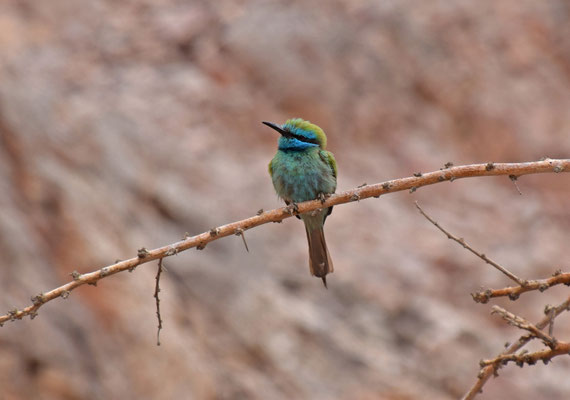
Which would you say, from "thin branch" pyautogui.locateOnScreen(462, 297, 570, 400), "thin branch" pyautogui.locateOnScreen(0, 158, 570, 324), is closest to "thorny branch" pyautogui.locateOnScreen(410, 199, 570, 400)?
"thin branch" pyautogui.locateOnScreen(462, 297, 570, 400)

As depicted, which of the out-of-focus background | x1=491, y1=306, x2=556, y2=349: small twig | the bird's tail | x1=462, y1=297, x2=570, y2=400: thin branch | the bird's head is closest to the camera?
x1=491, y1=306, x2=556, y2=349: small twig

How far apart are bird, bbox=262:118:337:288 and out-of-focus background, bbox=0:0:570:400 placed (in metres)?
2.41

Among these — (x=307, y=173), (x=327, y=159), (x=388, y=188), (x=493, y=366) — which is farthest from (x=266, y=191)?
(x=493, y=366)

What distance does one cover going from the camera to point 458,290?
7594 mm

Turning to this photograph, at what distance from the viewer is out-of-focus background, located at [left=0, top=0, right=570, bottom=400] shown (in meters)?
6.35

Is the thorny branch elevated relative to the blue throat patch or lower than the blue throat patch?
lower

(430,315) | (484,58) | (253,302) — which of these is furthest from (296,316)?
(484,58)

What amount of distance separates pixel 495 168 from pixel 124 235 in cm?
439

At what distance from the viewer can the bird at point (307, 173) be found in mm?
4312

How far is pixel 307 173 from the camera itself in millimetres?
4305

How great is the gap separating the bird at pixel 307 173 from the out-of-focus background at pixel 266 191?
2415 millimetres

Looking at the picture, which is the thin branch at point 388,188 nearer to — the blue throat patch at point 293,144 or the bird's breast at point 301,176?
the bird's breast at point 301,176

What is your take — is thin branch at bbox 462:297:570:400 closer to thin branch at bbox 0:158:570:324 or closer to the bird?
thin branch at bbox 0:158:570:324

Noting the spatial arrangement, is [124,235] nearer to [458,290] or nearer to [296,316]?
[296,316]
